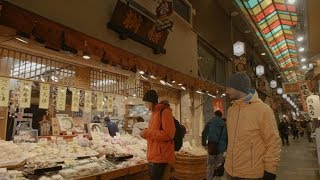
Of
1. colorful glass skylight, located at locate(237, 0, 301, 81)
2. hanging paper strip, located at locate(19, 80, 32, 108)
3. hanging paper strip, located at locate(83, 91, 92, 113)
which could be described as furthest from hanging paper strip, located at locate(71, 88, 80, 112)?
colorful glass skylight, located at locate(237, 0, 301, 81)

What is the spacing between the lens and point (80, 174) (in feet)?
18.8

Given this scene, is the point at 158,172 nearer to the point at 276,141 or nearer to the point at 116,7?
the point at 276,141

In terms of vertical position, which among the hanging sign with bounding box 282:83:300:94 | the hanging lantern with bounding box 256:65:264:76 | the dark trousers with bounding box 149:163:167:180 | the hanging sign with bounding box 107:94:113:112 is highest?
the hanging lantern with bounding box 256:65:264:76

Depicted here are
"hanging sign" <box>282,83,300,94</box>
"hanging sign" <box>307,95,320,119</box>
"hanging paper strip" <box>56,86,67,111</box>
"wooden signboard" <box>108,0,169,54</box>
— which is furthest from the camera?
"hanging sign" <box>282,83,300,94</box>

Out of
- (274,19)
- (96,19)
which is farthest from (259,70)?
(96,19)

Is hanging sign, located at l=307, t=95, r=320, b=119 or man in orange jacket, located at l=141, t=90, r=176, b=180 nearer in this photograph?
man in orange jacket, located at l=141, t=90, r=176, b=180

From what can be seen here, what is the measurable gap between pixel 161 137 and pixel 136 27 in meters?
4.21

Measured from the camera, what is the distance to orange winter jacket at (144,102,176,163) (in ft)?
18.2

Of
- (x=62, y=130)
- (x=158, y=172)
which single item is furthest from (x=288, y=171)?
(x=62, y=130)

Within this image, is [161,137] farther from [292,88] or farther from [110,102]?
[292,88]

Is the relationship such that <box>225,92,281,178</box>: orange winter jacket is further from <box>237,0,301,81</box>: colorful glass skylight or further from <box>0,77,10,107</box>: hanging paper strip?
<box>237,0,301,81</box>: colorful glass skylight

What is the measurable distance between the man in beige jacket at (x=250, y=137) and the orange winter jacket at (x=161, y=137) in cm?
182

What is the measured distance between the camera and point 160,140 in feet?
18.3

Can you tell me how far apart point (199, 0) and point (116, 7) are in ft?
27.6
